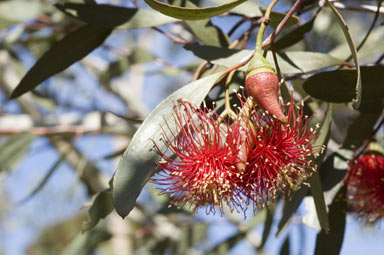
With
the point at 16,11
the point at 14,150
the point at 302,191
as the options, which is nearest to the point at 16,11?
the point at 16,11

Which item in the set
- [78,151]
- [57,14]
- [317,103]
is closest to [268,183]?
[317,103]

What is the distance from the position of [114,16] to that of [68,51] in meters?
0.16

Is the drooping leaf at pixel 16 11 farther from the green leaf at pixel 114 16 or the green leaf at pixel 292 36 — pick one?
the green leaf at pixel 292 36

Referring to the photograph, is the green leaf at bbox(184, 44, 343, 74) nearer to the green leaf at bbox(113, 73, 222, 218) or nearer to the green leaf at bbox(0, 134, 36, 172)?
the green leaf at bbox(113, 73, 222, 218)

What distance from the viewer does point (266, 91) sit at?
2.54 feet

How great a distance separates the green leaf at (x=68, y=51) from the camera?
1228mm

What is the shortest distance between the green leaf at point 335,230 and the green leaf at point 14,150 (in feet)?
4.21

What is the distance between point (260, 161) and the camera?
2.94 ft

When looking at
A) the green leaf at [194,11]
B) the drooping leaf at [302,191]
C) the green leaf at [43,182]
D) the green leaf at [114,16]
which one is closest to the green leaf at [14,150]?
the green leaf at [43,182]

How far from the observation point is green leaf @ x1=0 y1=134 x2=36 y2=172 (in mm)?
1939

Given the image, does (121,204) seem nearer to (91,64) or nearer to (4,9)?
(4,9)

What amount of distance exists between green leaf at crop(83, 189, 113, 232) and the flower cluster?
0.62 feet

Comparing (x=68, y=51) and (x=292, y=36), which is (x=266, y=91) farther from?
(x=68, y=51)

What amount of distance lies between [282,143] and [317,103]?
383 mm
